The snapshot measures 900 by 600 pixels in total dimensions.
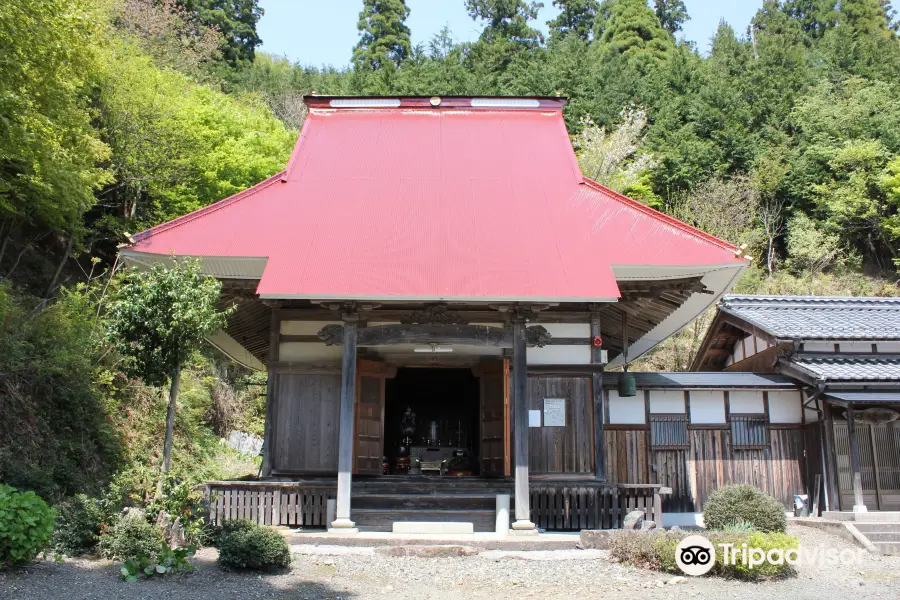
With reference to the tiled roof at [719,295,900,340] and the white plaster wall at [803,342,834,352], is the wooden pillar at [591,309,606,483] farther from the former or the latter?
the white plaster wall at [803,342,834,352]

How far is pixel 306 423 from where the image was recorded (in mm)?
12555

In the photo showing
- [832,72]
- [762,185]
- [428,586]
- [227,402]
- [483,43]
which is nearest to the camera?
[428,586]

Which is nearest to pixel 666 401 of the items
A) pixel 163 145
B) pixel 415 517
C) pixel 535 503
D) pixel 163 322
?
pixel 535 503

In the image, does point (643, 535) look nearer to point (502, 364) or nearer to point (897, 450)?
point (502, 364)

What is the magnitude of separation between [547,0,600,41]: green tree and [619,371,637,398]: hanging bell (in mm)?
40917

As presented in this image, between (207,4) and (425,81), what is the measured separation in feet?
47.9

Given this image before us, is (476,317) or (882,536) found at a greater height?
(476,317)

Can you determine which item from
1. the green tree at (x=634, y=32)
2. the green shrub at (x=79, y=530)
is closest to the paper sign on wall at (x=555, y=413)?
the green shrub at (x=79, y=530)

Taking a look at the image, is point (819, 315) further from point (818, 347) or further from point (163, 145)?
point (163, 145)

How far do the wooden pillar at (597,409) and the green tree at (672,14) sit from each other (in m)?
42.7

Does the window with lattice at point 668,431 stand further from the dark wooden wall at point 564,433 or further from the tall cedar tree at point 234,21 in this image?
the tall cedar tree at point 234,21

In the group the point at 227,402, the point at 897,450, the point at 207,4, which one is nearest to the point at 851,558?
the point at 897,450

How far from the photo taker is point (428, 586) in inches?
314

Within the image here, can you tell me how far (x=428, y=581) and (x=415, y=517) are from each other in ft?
9.90
